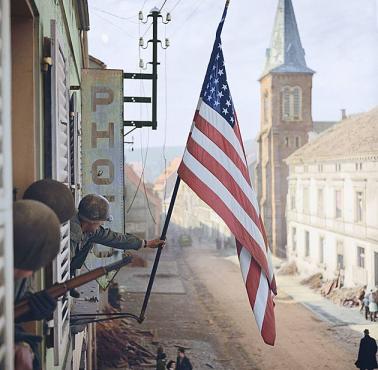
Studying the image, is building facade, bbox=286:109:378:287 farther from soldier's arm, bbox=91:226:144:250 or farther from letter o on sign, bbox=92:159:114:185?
soldier's arm, bbox=91:226:144:250

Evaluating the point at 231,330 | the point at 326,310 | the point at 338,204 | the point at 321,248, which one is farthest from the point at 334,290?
the point at 231,330

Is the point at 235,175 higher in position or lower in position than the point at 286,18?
lower

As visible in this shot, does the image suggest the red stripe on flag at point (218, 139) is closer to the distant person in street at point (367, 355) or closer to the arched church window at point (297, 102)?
the distant person in street at point (367, 355)

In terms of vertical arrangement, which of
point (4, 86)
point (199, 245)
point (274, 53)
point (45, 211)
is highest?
point (274, 53)

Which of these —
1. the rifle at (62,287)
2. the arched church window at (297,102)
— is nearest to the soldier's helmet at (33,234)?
the rifle at (62,287)

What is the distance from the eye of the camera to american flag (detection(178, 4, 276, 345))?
3906 mm

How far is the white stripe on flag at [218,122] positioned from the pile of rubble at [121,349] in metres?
8.56

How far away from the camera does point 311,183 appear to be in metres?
24.6

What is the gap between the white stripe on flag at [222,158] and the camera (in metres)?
3.92

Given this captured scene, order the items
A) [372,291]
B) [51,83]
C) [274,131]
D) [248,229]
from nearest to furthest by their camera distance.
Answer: [51,83] → [248,229] → [372,291] → [274,131]

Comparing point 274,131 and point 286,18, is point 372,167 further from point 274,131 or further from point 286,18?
point 286,18

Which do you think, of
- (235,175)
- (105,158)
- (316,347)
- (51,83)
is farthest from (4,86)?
(316,347)

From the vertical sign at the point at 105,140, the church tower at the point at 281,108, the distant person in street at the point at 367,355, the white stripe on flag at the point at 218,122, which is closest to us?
the white stripe on flag at the point at 218,122

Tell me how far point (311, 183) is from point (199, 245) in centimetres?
1299
